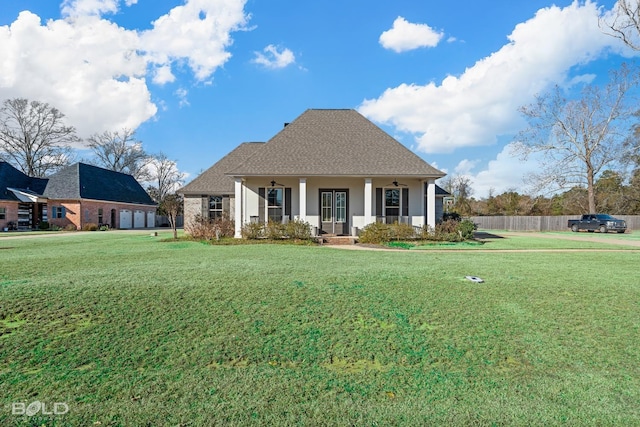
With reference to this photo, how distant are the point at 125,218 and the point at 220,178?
20.0m

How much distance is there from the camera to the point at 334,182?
1716cm

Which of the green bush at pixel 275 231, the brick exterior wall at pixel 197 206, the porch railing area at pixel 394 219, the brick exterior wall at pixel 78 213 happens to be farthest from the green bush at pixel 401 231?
the brick exterior wall at pixel 78 213

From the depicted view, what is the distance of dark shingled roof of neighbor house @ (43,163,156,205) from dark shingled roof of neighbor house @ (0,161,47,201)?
223cm

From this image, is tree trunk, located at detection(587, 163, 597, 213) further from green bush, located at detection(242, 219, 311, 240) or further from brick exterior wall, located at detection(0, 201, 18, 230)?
brick exterior wall, located at detection(0, 201, 18, 230)

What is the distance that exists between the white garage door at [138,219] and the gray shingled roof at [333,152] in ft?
81.0

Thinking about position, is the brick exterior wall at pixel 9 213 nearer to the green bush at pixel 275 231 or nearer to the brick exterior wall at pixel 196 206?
the brick exterior wall at pixel 196 206

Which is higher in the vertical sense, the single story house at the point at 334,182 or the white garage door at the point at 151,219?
the single story house at the point at 334,182

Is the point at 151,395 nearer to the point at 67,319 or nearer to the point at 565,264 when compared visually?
the point at 67,319

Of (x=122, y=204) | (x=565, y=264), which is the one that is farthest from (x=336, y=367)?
(x=122, y=204)

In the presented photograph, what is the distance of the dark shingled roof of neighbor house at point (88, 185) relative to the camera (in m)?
30.0

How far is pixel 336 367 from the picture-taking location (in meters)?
3.49

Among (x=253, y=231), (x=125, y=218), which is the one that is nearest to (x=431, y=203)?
(x=253, y=231)

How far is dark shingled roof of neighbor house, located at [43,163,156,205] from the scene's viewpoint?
30.0m

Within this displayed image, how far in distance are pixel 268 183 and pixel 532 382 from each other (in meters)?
14.8
